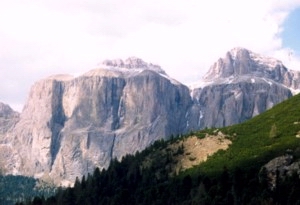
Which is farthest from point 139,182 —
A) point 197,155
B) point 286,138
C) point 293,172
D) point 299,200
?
point 299,200

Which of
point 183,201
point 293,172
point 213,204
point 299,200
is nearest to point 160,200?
point 183,201

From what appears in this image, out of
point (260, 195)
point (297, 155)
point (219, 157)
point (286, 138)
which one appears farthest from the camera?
point (219, 157)

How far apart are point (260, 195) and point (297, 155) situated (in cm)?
2263

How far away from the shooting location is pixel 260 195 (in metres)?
130

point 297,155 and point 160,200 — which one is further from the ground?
point 297,155

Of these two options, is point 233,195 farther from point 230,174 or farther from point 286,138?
point 286,138

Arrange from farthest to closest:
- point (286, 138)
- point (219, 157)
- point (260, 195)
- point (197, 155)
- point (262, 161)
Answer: point (197, 155) < point (219, 157) < point (286, 138) < point (262, 161) < point (260, 195)

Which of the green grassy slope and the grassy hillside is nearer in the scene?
the grassy hillside

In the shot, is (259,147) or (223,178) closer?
(223,178)

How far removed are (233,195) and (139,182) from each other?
6222 cm

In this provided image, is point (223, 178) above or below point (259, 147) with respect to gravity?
below

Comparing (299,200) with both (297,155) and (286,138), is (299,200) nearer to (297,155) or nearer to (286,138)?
(297,155)

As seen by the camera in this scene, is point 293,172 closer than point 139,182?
Yes

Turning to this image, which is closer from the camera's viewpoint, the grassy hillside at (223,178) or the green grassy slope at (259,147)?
the grassy hillside at (223,178)
